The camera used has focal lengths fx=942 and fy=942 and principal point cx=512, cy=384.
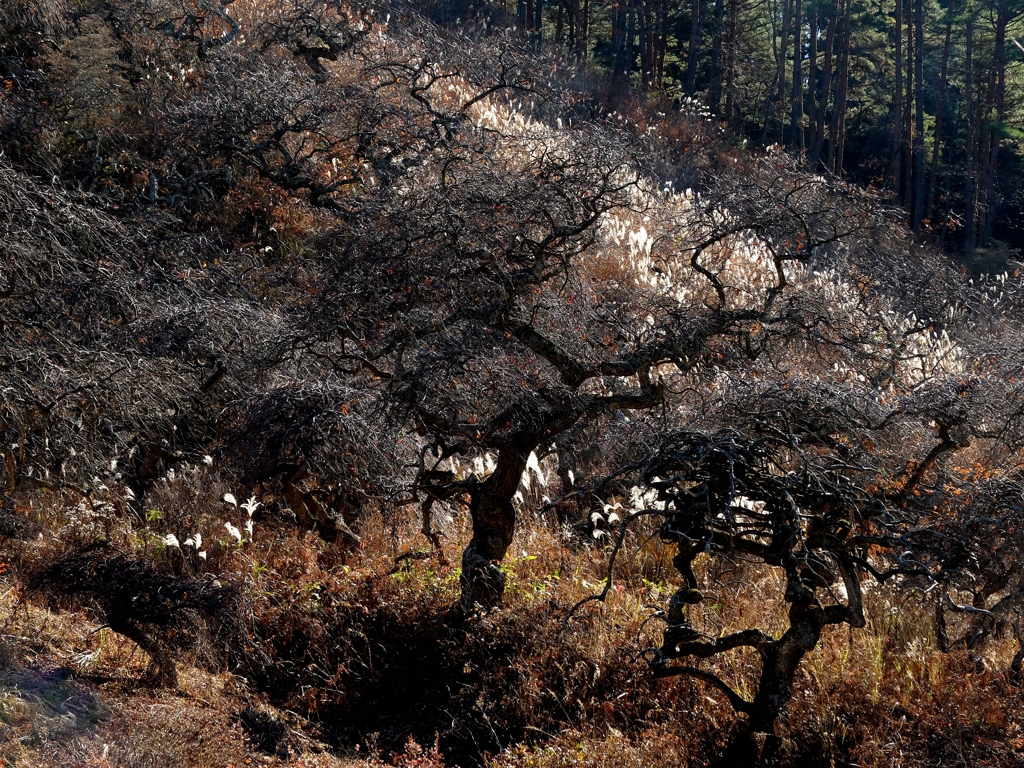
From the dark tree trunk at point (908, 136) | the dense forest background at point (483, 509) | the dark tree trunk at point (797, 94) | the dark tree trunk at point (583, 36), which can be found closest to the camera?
the dense forest background at point (483, 509)

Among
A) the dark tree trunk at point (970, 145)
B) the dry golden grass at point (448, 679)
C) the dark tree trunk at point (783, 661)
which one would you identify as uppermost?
the dark tree trunk at point (970, 145)

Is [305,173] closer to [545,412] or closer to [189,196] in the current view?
[189,196]

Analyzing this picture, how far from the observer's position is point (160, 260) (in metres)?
9.63

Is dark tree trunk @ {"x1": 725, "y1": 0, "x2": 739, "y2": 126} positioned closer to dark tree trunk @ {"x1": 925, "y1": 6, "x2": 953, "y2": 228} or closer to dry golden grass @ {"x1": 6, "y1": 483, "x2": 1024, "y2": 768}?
dark tree trunk @ {"x1": 925, "y1": 6, "x2": 953, "y2": 228}

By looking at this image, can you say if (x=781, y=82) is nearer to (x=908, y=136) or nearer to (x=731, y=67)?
(x=731, y=67)

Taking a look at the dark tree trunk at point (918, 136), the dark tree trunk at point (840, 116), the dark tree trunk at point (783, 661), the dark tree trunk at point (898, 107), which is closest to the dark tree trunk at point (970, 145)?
the dark tree trunk at point (918, 136)

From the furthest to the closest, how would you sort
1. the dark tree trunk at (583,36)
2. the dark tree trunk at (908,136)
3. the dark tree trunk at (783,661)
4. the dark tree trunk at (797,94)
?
the dark tree trunk at (583,36) < the dark tree trunk at (797,94) < the dark tree trunk at (908,136) < the dark tree trunk at (783,661)

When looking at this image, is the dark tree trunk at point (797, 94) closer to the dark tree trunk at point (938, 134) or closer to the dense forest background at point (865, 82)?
the dense forest background at point (865, 82)

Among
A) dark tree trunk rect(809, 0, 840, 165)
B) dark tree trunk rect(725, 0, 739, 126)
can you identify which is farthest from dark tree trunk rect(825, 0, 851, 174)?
dark tree trunk rect(725, 0, 739, 126)

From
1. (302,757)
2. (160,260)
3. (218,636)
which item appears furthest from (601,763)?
(160,260)

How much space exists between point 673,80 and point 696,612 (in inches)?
1086

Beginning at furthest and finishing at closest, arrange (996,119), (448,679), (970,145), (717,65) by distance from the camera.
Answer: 1. (717,65)
2. (996,119)
3. (970,145)
4. (448,679)

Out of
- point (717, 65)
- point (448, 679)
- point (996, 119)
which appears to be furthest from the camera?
point (717, 65)

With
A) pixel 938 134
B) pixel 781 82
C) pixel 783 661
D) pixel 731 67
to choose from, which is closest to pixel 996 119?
pixel 938 134
